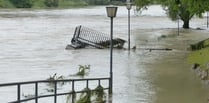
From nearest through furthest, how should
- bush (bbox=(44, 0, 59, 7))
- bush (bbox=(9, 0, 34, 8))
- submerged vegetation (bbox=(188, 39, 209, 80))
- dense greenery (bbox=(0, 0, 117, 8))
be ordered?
submerged vegetation (bbox=(188, 39, 209, 80)), dense greenery (bbox=(0, 0, 117, 8)), bush (bbox=(9, 0, 34, 8)), bush (bbox=(44, 0, 59, 7))

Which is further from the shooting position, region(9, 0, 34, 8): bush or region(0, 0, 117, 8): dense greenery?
region(9, 0, 34, 8): bush

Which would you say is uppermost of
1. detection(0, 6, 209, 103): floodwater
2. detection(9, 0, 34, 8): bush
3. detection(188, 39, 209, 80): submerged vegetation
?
detection(9, 0, 34, 8): bush

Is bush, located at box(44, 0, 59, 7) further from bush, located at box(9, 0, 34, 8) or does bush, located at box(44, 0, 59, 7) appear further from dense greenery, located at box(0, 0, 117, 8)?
bush, located at box(9, 0, 34, 8)

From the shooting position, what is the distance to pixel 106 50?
129ft

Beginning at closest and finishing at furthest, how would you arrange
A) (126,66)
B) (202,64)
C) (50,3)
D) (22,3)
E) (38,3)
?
1. (202,64)
2. (126,66)
3. (22,3)
4. (38,3)
5. (50,3)

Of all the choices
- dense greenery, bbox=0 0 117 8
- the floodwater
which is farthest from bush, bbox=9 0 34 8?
the floodwater

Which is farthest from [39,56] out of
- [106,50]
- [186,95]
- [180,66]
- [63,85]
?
[186,95]

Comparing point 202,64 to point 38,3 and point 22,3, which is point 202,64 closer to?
point 22,3

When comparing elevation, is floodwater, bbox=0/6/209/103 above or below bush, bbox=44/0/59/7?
below

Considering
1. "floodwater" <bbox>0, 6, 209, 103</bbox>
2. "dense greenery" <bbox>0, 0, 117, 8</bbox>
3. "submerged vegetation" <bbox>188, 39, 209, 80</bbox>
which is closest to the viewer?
"floodwater" <bbox>0, 6, 209, 103</bbox>

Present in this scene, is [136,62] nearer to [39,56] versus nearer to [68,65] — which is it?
[68,65]

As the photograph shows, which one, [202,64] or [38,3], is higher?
[38,3]

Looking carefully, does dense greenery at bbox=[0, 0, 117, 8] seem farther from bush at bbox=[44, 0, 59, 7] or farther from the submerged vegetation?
the submerged vegetation

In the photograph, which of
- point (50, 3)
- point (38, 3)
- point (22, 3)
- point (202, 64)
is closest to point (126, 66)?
point (202, 64)
